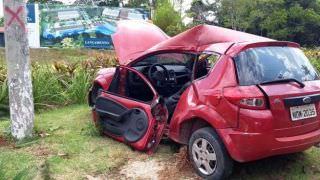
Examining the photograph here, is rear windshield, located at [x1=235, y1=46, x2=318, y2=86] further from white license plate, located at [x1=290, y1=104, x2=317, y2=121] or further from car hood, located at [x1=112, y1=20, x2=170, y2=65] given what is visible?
car hood, located at [x1=112, y1=20, x2=170, y2=65]

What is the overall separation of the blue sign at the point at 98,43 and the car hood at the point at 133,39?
2358 cm

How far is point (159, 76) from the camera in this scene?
650cm

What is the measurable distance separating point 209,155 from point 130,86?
211 cm

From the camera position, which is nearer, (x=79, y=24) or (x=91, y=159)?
(x=91, y=159)

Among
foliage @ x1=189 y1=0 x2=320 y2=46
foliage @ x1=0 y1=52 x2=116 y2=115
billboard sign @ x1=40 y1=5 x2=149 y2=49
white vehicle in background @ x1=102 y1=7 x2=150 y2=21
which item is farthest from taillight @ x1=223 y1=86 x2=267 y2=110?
foliage @ x1=189 y1=0 x2=320 y2=46

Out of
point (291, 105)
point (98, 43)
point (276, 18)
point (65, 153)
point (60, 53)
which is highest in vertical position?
point (291, 105)

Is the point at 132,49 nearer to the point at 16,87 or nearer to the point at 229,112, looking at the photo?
the point at 16,87

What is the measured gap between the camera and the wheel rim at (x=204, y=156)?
5066mm

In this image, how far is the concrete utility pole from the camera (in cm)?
625

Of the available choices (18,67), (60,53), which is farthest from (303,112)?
(60,53)

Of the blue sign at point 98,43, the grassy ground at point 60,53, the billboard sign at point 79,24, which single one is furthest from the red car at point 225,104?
the blue sign at point 98,43

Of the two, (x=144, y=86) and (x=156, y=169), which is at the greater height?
(x=144, y=86)

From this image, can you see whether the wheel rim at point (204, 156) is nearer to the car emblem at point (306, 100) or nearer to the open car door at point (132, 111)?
the open car door at point (132, 111)

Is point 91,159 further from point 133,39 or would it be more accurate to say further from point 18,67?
point 133,39
